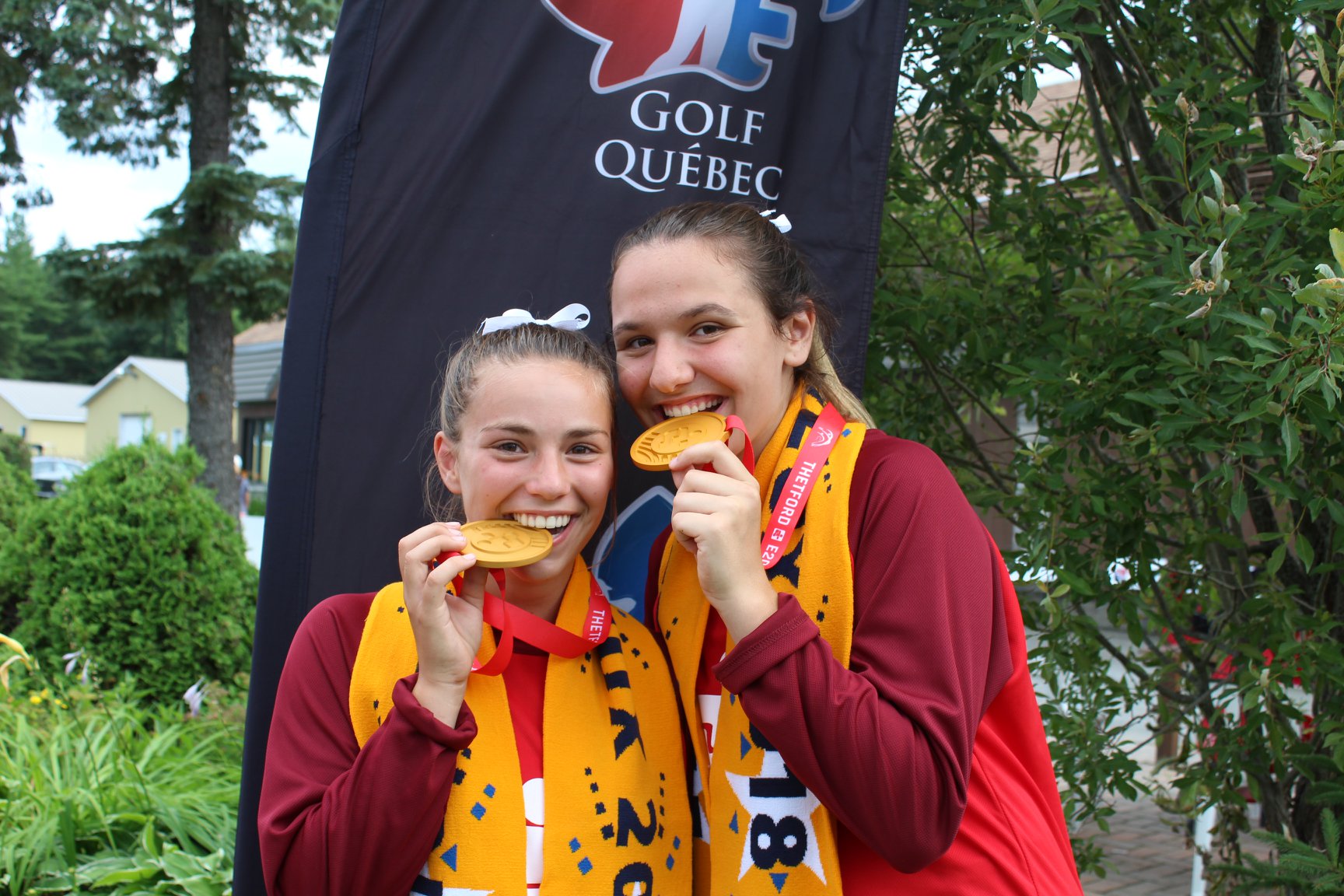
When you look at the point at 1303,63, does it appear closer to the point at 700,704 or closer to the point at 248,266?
the point at 700,704

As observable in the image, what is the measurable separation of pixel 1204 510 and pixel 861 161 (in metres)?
1.39

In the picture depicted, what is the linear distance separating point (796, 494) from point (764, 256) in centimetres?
49

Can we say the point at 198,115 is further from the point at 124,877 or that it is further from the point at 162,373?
the point at 162,373

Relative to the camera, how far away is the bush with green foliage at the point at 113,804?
360 cm

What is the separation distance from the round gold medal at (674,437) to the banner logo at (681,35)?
1.13 metres

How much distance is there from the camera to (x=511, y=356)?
210 cm

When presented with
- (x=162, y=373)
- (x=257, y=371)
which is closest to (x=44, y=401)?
(x=162, y=373)

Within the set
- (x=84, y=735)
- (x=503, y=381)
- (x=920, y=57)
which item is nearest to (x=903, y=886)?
(x=503, y=381)

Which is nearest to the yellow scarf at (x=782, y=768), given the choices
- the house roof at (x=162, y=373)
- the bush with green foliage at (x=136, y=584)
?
the bush with green foliage at (x=136, y=584)

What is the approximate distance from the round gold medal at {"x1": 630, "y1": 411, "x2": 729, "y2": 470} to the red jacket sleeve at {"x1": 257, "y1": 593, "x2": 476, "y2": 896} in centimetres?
53

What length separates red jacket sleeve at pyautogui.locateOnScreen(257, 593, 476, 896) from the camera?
5.45 ft

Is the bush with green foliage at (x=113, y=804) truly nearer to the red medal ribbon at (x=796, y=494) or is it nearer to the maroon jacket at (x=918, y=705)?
the red medal ribbon at (x=796, y=494)

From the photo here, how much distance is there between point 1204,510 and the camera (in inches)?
121

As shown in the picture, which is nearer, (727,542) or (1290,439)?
(727,542)
